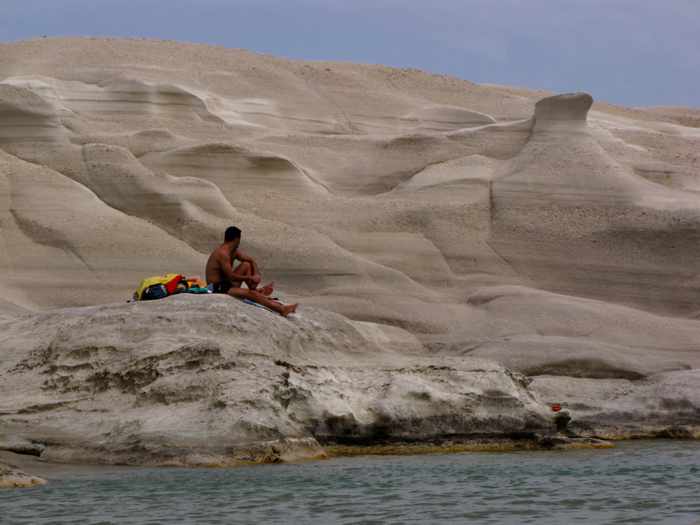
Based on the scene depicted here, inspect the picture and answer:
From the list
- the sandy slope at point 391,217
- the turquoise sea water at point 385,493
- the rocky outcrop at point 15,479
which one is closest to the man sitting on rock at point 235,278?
the turquoise sea water at point 385,493

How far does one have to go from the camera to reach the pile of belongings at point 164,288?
51.7 feet

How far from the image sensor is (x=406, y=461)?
1373 centimetres

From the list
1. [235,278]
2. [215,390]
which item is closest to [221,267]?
[235,278]

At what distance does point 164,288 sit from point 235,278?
721 mm

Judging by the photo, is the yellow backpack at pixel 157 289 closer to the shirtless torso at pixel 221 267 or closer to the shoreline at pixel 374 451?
the shirtless torso at pixel 221 267

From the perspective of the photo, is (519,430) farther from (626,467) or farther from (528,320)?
(528,320)

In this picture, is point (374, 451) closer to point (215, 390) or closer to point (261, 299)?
point (215, 390)

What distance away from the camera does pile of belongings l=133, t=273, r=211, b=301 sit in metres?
15.8

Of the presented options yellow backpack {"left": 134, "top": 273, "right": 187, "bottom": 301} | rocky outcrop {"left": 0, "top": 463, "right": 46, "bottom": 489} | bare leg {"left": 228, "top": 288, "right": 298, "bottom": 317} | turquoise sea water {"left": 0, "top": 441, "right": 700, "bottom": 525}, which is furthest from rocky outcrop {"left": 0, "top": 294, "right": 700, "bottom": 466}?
rocky outcrop {"left": 0, "top": 463, "right": 46, "bottom": 489}

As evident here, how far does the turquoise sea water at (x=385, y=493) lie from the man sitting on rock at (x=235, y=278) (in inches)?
92.2

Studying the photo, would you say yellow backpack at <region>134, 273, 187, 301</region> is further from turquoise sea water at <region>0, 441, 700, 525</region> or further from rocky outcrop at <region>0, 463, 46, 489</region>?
rocky outcrop at <region>0, 463, 46, 489</region>

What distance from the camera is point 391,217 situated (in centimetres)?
2411

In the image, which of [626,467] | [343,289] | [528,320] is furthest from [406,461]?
[343,289]

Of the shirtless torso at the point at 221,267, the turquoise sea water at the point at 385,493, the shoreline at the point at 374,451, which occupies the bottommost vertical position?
the turquoise sea water at the point at 385,493
